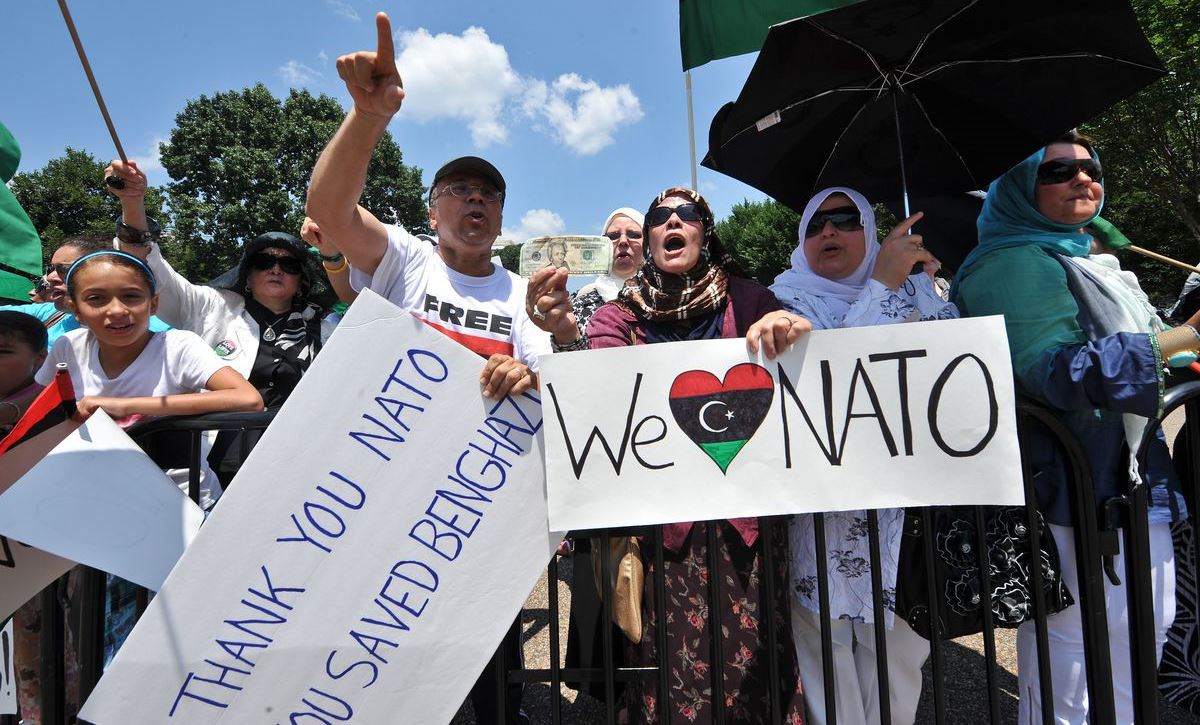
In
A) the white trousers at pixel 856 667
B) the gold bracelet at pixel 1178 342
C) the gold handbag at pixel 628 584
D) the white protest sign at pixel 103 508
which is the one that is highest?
the gold bracelet at pixel 1178 342

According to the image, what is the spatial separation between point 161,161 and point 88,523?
3671 centimetres

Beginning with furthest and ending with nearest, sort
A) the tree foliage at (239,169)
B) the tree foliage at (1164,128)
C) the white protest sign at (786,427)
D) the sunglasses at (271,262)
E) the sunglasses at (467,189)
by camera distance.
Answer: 1. the tree foliage at (239,169)
2. the tree foliage at (1164,128)
3. the sunglasses at (271,262)
4. the sunglasses at (467,189)
5. the white protest sign at (786,427)

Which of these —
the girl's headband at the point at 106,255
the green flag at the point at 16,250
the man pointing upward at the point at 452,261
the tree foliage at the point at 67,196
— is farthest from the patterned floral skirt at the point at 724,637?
the tree foliage at the point at 67,196

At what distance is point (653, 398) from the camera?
153 centimetres

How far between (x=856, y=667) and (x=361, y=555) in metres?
1.63

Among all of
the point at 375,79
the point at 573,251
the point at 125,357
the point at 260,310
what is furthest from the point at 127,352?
the point at 573,251

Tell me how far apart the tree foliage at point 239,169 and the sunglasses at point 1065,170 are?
99.2 ft

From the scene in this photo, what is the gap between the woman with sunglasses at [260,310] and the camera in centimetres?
287

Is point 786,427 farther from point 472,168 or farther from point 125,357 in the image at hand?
point 125,357

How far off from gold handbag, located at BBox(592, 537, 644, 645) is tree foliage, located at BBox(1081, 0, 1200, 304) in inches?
638

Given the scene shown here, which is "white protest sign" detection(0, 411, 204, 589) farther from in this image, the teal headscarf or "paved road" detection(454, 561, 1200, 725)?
the teal headscarf

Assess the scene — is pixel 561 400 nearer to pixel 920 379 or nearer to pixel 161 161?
pixel 920 379

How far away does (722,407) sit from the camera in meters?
1.53

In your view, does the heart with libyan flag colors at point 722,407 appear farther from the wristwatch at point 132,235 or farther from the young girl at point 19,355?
the wristwatch at point 132,235
